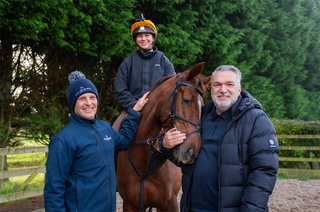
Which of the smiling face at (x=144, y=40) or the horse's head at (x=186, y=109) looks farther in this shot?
the smiling face at (x=144, y=40)

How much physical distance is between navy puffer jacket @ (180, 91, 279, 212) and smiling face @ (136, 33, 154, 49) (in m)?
1.82

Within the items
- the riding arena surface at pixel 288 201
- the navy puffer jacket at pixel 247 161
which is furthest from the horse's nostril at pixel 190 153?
the riding arena surface at pixel 288 201

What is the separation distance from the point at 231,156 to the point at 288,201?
4.67m

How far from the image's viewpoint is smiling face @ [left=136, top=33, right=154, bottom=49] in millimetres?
3410

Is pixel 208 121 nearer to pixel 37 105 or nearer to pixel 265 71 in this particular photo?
pixel 37 105

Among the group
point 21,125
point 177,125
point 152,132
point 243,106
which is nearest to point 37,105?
point 21,125

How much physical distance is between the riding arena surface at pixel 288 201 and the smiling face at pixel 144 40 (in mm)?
3504

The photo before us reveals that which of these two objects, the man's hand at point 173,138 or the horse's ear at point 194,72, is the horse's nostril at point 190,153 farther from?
the horse's ear at point 194,72

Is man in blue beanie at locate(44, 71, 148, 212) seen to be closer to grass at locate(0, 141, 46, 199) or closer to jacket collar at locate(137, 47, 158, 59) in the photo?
jacket collar at locate(137, 47, 158, 59)

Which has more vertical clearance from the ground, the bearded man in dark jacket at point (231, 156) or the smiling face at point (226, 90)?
the smiling face at point (226, 90)

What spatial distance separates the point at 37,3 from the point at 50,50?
1516 millimetres

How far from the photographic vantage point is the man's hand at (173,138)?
215cm

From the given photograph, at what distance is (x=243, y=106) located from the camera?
6.29 ft

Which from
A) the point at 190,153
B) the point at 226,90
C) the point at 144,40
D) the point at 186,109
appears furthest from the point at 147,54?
the point at 190,153
